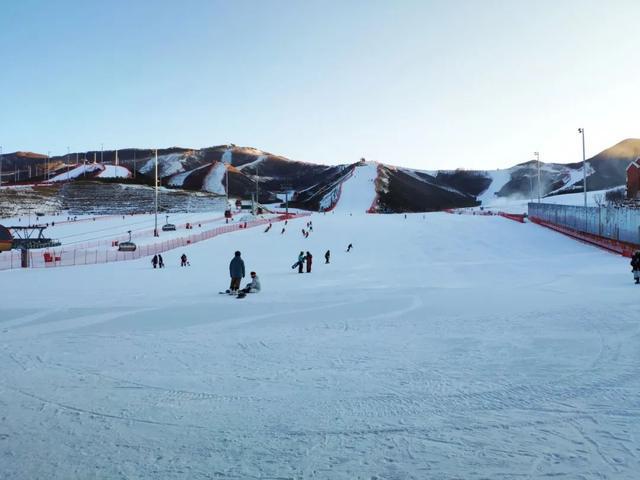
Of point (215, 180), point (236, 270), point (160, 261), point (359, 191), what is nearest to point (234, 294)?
point (236, 270)

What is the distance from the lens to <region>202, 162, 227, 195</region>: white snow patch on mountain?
16350cm

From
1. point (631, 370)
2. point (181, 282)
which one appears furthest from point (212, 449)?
point (181, 282)

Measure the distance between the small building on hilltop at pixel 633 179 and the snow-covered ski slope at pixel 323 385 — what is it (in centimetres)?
7825

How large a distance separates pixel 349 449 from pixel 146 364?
13.6ft

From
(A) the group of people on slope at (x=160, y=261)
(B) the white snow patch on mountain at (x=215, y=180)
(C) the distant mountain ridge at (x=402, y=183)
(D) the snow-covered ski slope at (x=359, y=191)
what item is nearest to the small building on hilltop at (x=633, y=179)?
(C) the distant mountain ridge at (x=402, y=183)

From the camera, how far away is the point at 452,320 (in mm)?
11078

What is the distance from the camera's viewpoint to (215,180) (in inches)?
6791

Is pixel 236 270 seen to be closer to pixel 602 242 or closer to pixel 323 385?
pixel 323 385

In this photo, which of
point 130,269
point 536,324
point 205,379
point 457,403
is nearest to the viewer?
point 457,403

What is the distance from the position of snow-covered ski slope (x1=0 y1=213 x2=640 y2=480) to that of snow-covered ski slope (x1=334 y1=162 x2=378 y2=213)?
96053 mm

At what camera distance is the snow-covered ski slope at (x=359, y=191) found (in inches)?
4638

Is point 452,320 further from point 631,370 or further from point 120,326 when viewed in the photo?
point 120,326

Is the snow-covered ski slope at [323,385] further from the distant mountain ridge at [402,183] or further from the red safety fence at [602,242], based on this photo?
the distant mountain ridge at [402,183]

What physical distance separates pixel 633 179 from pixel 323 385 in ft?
304
